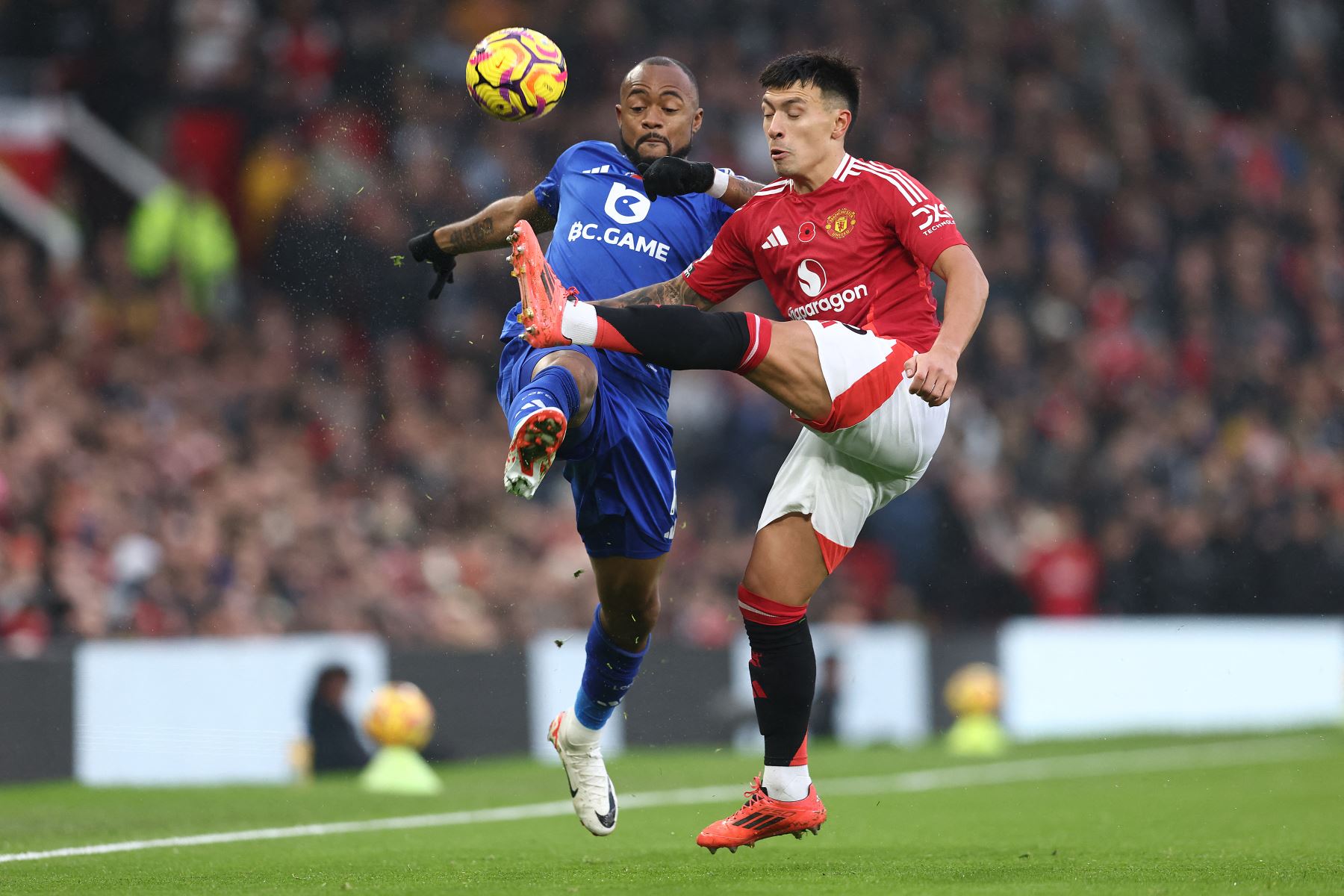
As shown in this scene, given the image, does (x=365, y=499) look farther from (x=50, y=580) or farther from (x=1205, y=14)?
(x=1205, y=14)

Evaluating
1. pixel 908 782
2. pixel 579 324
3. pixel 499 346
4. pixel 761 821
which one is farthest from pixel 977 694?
pixel 579 324

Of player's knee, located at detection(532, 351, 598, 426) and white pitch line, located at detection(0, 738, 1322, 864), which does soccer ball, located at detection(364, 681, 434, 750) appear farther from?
player's knee, located at detection(532, 351, 598, 426)

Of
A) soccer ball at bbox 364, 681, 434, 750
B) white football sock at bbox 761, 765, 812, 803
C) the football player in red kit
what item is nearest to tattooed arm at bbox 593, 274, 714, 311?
the football player in red kit

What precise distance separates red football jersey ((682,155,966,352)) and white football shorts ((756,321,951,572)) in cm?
21

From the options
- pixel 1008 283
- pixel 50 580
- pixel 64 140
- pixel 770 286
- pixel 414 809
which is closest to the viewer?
pixel 770 286

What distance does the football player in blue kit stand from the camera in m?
6.27

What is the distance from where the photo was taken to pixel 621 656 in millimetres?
6613

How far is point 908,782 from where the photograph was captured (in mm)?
10367

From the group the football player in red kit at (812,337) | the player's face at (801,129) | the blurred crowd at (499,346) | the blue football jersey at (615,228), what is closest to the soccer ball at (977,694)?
the blurred crowd at (499,346)

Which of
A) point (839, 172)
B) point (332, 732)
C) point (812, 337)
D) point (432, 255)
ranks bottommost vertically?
point (332, 732)

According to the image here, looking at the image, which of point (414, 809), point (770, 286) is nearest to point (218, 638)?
point (414, 809)

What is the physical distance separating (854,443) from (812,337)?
0.36m

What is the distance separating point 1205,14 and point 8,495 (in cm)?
1519

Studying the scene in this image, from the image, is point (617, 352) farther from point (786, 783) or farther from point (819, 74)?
point (786, 783)
